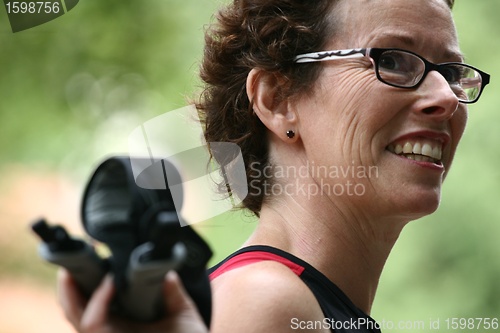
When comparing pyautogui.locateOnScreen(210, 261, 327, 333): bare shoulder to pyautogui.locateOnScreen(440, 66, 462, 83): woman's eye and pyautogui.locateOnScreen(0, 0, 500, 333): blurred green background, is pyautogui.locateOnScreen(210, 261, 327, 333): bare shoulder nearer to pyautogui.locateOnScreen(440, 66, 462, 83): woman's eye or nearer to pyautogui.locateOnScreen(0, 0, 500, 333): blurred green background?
pyautogui.locateOnScreen(440, 66, 462, 83): woman's eye

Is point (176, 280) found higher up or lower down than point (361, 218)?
higher up

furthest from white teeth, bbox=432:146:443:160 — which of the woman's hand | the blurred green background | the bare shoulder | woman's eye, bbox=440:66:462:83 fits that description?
the blurred green background

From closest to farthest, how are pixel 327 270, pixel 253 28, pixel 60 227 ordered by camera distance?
pixel 60 227 → pixel 327 270 → pixel 253 28

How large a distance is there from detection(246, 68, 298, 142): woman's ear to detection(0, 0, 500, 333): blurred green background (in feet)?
3.10

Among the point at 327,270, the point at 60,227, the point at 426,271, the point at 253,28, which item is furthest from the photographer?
the point at 426,271

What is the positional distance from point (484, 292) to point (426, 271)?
18 cm

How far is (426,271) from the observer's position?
2221 millimetres

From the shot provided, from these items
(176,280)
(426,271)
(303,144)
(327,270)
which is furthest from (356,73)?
(426,271)

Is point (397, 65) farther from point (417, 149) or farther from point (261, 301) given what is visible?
point (261, 301)

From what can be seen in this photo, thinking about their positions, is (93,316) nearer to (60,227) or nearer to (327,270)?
(60,227)

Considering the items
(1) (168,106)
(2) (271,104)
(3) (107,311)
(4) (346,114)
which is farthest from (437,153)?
(1) (168,106)

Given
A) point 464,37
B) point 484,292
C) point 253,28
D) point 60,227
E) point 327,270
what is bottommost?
point 484,292

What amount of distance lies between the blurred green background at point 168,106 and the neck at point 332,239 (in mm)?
940

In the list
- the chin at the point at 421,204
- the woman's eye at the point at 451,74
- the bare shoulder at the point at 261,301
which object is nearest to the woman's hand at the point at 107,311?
the bare shoulder at the point at 261,301
